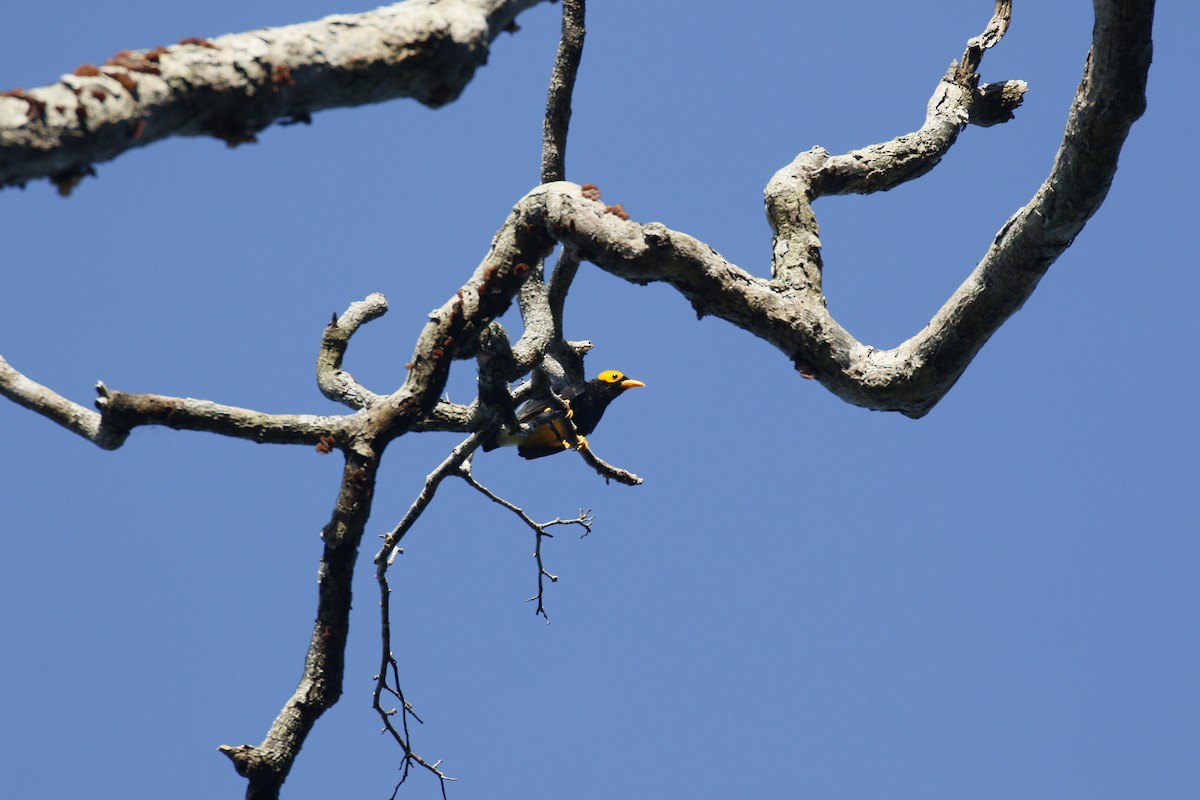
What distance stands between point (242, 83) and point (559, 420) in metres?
3.33

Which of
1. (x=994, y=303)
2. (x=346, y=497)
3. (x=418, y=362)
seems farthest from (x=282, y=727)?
(x=994, y=303)

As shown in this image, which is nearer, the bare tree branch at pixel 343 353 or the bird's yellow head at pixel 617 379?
the bare tree branch at pixel 343 353

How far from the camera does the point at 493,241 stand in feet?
13.5

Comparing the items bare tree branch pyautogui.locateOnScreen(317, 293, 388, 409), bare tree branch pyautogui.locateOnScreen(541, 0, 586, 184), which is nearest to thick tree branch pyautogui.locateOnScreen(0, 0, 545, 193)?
bare tree branch pyautogui.locateOnScreen(541, 0, 586, 184)

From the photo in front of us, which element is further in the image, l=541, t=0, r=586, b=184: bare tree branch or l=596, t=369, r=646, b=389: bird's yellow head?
l=596, t=369, r=646, b=389: bird's yellow head

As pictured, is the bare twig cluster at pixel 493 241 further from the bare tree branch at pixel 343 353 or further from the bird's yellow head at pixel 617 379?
the bird's yellow head at pixel 617 379

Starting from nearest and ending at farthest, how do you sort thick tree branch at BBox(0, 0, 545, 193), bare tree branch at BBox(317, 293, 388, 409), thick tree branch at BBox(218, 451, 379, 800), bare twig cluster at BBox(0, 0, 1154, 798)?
1. thick tree branch at BBox(0, 0, 545, 193)
2. bare twig cluster at BBox(0, 0, 1154, 798)
3. thick tree branch at BBox(218, 451, 379, 800)
4. bare tree branch at BBox(317, 293, 388, 409)

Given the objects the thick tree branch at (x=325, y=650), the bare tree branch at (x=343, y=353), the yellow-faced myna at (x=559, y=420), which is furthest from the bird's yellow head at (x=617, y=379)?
the thick tree branch at (x=325, y=650)

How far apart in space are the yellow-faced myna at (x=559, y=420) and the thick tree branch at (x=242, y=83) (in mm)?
3067

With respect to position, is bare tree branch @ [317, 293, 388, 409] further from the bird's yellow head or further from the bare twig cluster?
the bird's yellow head

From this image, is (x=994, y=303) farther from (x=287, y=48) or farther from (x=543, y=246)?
(x=287, y=48)

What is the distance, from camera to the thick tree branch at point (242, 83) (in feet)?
7.59

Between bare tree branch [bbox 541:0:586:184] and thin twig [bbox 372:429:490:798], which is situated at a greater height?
bare tree branch [bbox 541:0:586:184]

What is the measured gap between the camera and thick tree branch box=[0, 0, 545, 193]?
91.0 inches
